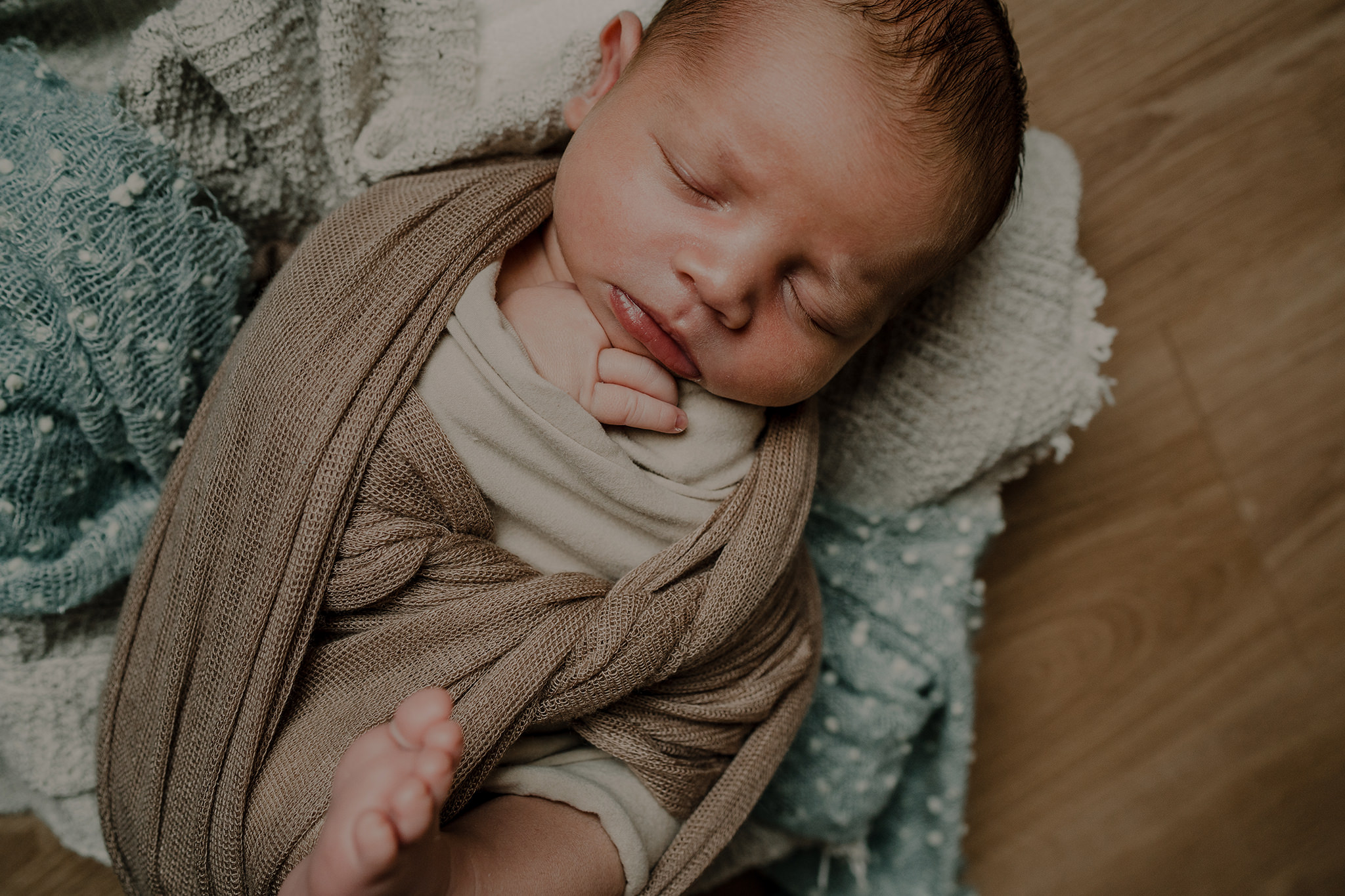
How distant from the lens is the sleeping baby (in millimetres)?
646

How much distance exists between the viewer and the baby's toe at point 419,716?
52cm

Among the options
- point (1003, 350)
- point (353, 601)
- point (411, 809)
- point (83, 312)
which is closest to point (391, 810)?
point (411, 809)

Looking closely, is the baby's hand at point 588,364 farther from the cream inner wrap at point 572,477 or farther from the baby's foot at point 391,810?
the baby's foot at point 391,810

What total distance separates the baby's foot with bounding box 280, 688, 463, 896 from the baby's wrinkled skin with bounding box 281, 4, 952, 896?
0.21 ft

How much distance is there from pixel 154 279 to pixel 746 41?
1.76ft

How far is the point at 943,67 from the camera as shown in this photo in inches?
25.6

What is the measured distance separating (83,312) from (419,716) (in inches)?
18.5

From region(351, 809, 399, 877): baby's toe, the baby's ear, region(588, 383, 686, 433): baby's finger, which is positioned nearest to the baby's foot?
region(351, 809, 399, 877): baby's toe

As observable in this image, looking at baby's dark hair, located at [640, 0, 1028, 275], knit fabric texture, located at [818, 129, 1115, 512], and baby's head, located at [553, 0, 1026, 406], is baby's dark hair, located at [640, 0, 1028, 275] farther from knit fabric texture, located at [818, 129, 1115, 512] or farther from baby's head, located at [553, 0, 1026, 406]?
knit fabric texture, located at [818, 129, 1115, 512]

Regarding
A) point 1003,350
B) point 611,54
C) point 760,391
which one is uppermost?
point 611,54

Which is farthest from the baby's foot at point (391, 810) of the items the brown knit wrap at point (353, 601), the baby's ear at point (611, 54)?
the baby's ear at point (611, 54)

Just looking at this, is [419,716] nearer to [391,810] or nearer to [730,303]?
[391,810]

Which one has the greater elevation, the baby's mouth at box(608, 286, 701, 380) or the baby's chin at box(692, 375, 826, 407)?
the baby's mouth at box(608, 286, 701, 380)

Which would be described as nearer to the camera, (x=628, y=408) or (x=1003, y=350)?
(x=628, y=408)
